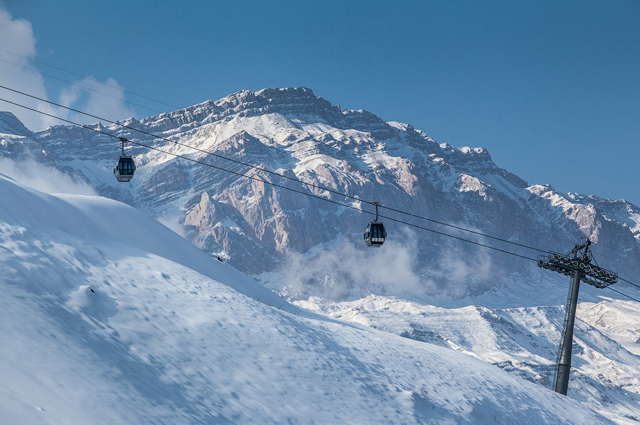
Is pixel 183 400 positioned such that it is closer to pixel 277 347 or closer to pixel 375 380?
A: pixel 277 347

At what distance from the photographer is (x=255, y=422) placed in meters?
11.8

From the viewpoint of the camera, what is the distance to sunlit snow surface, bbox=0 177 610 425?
33.0ft

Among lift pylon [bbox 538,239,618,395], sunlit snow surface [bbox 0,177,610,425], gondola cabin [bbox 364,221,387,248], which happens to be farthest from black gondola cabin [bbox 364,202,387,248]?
lift pylon [bbox 538,239,618,395]

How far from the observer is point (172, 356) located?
12.8 m

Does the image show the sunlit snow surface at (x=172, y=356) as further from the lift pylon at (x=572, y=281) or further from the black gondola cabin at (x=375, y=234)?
the lift pylon at (x=572, y=281)

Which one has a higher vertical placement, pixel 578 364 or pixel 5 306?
pixel 5 306

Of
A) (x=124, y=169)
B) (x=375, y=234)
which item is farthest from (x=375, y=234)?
(x=124, y=169)

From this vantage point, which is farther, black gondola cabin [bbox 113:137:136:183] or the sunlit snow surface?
black gondola cabin [bbox 113:137:136:183]

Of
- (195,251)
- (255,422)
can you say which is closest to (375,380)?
(255,422)

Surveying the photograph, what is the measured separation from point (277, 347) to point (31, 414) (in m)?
7.88

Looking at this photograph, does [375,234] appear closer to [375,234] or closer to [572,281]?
[375,234]

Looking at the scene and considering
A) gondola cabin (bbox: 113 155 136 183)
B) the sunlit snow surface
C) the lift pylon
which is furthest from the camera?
the lift pylon

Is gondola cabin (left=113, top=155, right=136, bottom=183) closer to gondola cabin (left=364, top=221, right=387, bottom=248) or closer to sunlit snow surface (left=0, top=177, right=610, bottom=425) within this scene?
sunlit snow surface (left=0, top=177, right=610, bottom=425)

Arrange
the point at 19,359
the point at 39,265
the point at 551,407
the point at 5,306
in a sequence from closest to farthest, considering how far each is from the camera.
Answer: the point at 19,359, the point at 5,306, the point at 39,265, the point at 551,407
